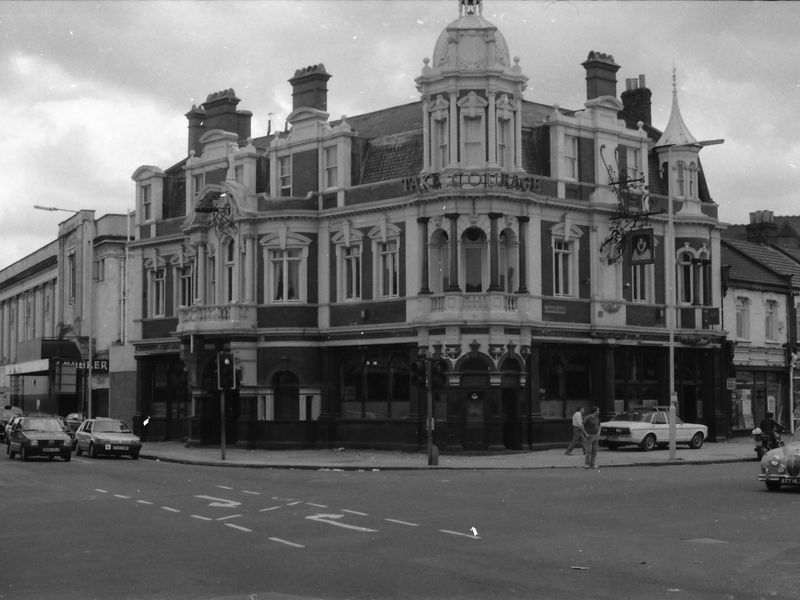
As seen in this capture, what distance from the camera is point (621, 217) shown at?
45719mm

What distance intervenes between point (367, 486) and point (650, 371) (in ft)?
74.9

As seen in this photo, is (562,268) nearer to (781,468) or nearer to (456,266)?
(456,266)

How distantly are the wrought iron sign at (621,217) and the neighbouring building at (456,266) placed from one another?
10 centimetres

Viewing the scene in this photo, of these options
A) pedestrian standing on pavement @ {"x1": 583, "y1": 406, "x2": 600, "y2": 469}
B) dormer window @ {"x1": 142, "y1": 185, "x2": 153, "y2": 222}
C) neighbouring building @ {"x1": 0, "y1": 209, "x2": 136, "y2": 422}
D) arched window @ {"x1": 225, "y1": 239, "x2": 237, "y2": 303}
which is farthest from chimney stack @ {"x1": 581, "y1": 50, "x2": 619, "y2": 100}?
neighbouring building @ {"x1": 0, "y1": 209, "x2": 136, "y2": 422}

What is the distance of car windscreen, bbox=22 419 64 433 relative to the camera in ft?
131

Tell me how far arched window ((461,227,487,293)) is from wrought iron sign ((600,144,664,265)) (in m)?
5.93

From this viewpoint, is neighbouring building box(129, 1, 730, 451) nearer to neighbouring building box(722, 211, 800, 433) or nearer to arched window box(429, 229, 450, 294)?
arched window box(429, 229, 450, 294)

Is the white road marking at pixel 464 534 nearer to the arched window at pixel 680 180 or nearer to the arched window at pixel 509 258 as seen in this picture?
the arched window at pixel 509 258

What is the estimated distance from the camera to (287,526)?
63.0 ft

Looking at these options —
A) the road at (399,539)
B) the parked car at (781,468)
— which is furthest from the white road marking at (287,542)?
the parked car at (781,468)

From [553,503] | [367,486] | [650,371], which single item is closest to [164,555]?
[553,503]

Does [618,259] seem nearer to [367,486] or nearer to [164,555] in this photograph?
[367,486]

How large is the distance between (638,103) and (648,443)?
1679 cm

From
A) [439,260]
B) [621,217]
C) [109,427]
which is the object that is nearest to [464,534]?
[439,260]
